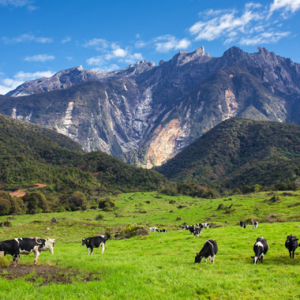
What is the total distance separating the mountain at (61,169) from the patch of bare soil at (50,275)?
107603 millimetres

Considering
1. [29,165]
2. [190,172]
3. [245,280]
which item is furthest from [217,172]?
[245,280]

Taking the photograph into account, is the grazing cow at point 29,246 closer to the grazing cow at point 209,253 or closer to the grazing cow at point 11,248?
the grazing cow at point 11,248

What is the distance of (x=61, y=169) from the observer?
459 feet

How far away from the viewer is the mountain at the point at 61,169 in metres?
123

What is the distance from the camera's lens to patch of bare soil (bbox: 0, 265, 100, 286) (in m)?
10.5

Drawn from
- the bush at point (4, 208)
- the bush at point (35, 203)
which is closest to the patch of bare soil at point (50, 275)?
the bush at point (4, 208)

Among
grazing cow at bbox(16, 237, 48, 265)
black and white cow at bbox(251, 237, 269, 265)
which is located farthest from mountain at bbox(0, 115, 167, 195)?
black and white cow at bbox(251, 237, 269, 265)

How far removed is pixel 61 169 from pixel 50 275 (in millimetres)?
137515

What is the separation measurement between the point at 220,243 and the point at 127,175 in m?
140

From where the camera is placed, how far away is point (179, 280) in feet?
33.9

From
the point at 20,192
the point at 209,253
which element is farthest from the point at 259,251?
the point at 20,192

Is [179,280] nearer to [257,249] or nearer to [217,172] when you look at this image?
[257,249]

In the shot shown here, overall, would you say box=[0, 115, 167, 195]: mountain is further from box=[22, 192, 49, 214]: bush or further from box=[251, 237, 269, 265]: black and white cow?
box=[251, 237, 269, 265]: black and white cow

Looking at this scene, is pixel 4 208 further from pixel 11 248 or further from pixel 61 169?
pixel 61 169
